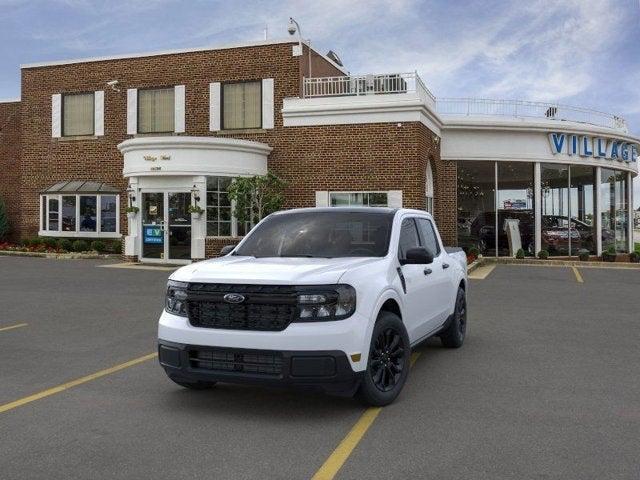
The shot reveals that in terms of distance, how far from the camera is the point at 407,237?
263 inches

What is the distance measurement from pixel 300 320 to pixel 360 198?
16546 millimetres

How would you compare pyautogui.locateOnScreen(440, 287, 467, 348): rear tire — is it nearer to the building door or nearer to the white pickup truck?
the white pickup truck

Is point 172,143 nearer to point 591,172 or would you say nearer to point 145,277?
point 145,277

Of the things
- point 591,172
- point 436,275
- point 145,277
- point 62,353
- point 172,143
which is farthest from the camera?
point 591,172

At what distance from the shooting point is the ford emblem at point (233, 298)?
500 centimetres

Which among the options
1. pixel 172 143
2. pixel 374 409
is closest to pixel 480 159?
pixel 172 143

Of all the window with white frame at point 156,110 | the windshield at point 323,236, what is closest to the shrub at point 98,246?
the window with white frame at point 156,110

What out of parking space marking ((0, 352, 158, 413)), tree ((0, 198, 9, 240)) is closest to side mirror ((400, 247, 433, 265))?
parking space marking ((0, 352, 158, 413))

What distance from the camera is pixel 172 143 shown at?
20.0 metres

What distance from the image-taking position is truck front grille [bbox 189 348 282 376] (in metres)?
4.91

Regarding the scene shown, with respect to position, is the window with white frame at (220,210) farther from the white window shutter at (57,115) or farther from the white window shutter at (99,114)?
the white window shutter at (57,115)

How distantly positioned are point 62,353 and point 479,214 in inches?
759

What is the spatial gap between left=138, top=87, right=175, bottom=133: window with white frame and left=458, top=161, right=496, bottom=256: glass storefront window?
1092 cm

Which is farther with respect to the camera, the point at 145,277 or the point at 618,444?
the point at 145,277
